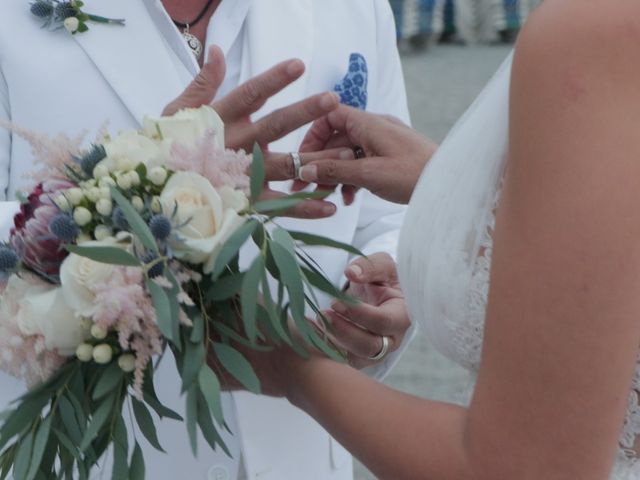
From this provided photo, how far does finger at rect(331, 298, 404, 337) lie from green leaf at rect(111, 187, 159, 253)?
0.65 m

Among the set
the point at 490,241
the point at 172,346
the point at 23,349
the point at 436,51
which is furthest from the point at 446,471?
the point at 436,51

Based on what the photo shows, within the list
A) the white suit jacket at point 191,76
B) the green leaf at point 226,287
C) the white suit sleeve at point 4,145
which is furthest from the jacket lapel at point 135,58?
the green leaf at point 226,287

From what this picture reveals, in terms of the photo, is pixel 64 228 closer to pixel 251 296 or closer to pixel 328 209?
pixel 251 296

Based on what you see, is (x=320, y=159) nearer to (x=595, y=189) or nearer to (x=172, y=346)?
(x=172, y=346)

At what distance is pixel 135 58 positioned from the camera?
93.1 inches

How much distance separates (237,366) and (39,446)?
31 centimetres

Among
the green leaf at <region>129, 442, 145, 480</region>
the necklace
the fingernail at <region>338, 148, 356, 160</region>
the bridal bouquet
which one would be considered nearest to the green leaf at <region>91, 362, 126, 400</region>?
the bridal bouquet

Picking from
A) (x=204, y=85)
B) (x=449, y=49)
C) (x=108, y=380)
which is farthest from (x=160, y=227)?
(x=449, y=49)

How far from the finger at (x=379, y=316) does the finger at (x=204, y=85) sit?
0.49 metres

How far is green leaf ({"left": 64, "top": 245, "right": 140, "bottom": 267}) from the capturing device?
4.68 ft

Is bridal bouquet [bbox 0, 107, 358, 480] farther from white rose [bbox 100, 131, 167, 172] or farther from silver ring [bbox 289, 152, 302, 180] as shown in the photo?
silver ring [bbox 289, 152, 302, 180]

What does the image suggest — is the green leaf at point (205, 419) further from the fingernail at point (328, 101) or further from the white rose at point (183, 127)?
the fingernail at point (328, 101)

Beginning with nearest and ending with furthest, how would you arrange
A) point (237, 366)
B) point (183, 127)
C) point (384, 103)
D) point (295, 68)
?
point (237, 366)
point (183, 127)
point (295, 68)
point (384, 103)

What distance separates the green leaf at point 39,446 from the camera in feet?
4.90
